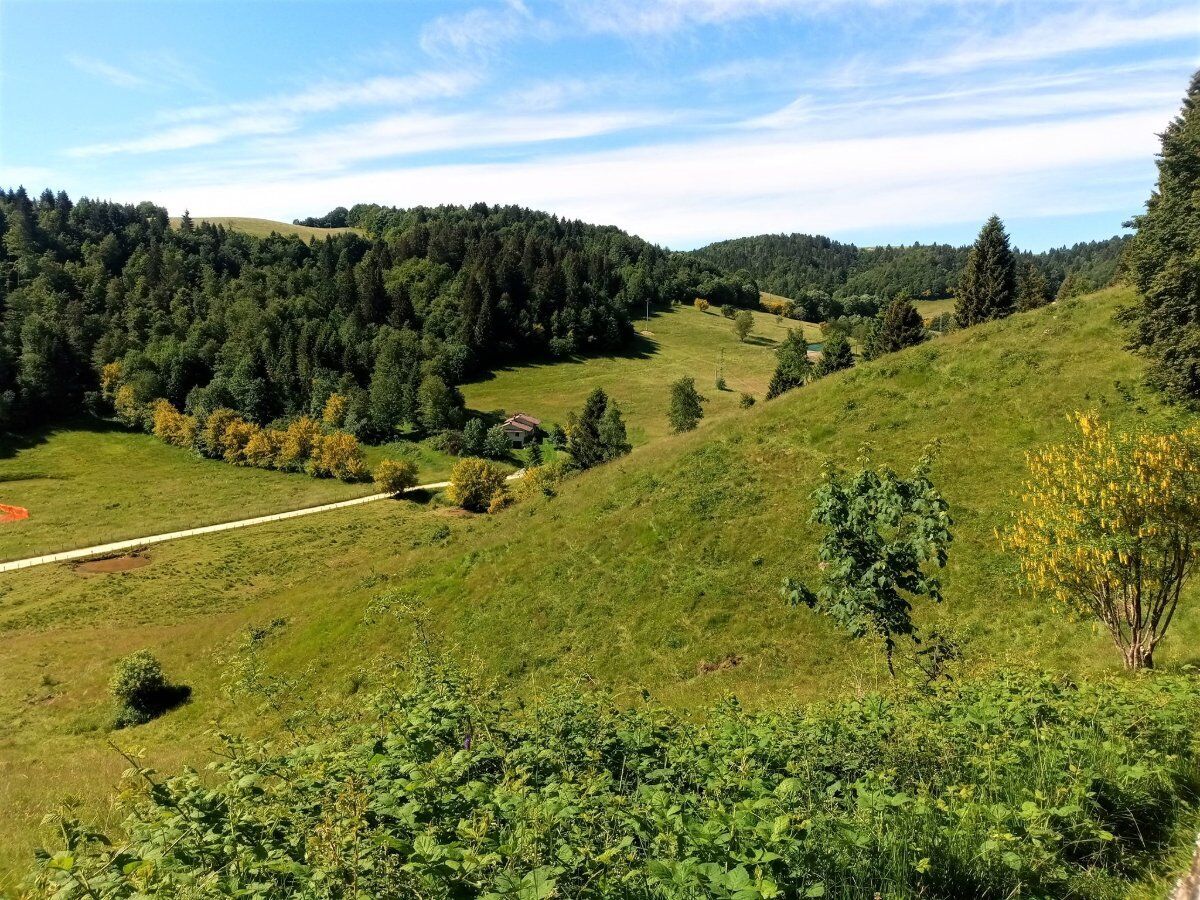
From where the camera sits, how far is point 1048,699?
25.4 feet

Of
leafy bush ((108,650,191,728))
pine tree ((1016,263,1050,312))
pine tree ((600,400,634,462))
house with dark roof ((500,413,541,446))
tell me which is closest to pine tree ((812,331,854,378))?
pine tree ((1016,263,1050,312))

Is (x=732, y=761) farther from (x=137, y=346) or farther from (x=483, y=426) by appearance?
(x=137, y=346)

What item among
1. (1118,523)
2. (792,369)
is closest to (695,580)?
(1118,523)

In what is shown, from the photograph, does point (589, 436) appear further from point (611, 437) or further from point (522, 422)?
point (522, 422)

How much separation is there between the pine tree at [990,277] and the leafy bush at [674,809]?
6083 centimetres

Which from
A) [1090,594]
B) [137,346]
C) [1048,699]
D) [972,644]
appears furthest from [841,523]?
[137,346]

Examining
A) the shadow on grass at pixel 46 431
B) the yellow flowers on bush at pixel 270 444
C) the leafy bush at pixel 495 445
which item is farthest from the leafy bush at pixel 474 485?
the shadow on grass at pixel 46 431

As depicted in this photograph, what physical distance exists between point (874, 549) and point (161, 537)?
79.0 m

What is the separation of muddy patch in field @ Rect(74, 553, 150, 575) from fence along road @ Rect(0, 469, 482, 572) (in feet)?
7.75

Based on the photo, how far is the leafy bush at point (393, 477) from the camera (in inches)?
3155

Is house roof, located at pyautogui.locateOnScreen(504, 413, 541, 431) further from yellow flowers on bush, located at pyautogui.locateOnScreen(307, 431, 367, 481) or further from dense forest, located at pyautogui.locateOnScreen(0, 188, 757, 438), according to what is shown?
yellow flowers on bush, located at pyautogui.locateOnScreen(307, 431, 367, 481)

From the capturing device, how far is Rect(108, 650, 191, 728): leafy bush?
2902 cm

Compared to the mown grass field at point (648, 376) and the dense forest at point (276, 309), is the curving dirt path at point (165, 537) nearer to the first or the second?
the dense forest at point (276, 309)

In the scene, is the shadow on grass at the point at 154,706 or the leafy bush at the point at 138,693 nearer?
the shadow on grass at the point at 154,706
